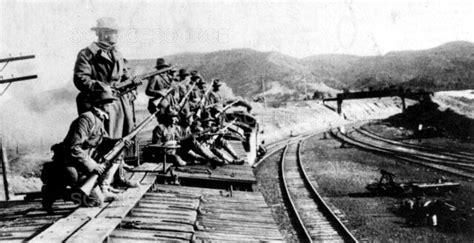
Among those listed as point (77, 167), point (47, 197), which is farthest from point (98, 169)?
point (47, 197)

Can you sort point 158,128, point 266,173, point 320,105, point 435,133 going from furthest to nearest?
point 320,105
point 435,133
point 266,173
point 158,128

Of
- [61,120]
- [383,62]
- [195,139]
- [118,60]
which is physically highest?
[383,62]

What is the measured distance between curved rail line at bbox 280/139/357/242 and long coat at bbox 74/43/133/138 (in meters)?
4.83

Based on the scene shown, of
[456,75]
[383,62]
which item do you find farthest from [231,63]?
[456,75]

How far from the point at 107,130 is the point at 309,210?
6.91 m

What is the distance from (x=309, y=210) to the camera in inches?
438

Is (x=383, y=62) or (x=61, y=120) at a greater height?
(x=383, y=62)

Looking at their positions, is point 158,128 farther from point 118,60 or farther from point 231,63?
point 231,63

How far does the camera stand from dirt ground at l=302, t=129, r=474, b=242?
9.21 m

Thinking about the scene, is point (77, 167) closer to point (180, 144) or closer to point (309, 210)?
point (180, 144)

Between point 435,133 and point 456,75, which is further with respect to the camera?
point 456,75

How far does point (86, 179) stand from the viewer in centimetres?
420

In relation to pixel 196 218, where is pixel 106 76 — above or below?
above

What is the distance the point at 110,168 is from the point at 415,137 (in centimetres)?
2632
